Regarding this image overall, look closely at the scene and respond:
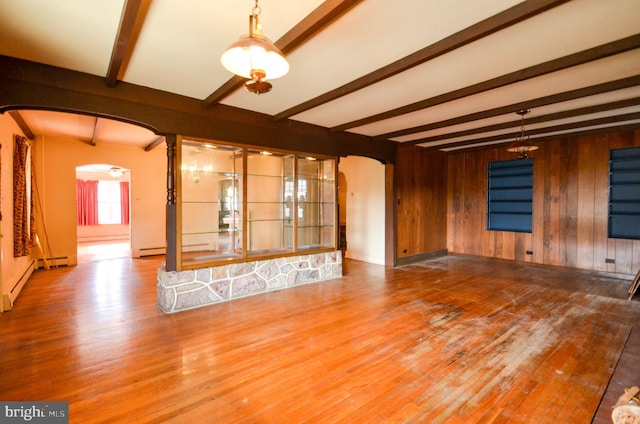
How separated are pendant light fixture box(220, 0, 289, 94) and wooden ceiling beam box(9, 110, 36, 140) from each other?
4.48 m

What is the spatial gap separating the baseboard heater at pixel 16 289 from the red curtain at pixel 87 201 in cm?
589

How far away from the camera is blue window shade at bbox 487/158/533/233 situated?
6.98 metres

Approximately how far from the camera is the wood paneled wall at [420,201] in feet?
22.7

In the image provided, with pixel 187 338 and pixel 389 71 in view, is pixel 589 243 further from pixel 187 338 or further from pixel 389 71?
pixel 187 338

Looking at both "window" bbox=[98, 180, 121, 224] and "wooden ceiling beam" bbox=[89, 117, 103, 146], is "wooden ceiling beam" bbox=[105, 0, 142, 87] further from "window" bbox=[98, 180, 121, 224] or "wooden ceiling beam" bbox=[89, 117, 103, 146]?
"window" bbox=[98, 180, 121, 224]

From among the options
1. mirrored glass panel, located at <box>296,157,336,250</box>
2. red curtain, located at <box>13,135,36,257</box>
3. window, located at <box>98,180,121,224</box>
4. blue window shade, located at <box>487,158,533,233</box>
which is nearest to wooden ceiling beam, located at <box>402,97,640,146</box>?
blue window shade, located at <box>487,158,533,233</box>

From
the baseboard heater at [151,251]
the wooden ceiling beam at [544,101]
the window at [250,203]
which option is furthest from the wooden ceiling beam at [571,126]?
the baseboard heater at [151,251]

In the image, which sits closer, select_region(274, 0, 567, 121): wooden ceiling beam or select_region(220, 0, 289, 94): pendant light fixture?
select_region(220, 0, 289, 94): pendant light fixture

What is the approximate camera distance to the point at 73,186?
6.77 meters

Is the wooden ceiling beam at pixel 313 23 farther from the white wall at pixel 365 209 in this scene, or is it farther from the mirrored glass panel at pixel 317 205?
the white wall at pixel 365 209

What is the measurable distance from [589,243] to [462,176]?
2.98 m

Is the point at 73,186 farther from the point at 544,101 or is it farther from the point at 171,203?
the point at 544,101

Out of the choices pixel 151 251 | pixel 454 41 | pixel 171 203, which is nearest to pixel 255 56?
pixel 454 41

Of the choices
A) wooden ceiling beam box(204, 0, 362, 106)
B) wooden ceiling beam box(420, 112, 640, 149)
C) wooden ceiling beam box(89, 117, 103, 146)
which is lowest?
wooden ceiling beam box(204, 0, 362, 106)
